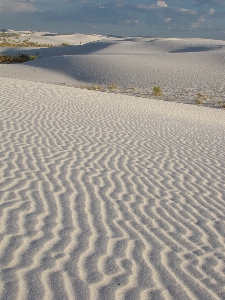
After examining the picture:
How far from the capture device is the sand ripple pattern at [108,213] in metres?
3.43

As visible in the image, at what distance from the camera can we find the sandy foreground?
3447mm

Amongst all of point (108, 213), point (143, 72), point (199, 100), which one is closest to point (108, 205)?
point (108, 213)

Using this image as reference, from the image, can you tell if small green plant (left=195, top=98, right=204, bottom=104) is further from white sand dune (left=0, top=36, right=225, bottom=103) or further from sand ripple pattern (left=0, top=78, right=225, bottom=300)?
sand ripple pattern (left=0, top=78, right=225, bottom=300)

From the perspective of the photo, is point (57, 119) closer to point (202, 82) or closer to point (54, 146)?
point (54, 146)

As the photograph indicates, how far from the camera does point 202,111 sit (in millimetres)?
17719

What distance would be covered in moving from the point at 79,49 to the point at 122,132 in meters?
39.2

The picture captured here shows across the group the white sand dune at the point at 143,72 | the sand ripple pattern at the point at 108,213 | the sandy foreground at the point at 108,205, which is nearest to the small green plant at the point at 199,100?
the white sand dune at the point at 143,72

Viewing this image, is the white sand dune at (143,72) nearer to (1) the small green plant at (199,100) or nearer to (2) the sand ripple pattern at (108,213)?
(1) the small green plant at (199,100)

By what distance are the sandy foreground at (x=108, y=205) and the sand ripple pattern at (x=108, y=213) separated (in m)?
0.01

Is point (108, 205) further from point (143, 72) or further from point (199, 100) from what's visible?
point (143, 72)

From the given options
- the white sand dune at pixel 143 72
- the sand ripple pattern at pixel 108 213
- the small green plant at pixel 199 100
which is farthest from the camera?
the white sand dune at pixel 143 72

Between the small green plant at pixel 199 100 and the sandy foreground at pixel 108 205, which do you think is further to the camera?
the small green plant at pixel 199 100

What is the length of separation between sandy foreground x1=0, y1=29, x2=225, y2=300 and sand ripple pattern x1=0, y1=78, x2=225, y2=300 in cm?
1

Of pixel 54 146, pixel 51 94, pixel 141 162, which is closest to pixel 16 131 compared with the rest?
pixel 54 146
